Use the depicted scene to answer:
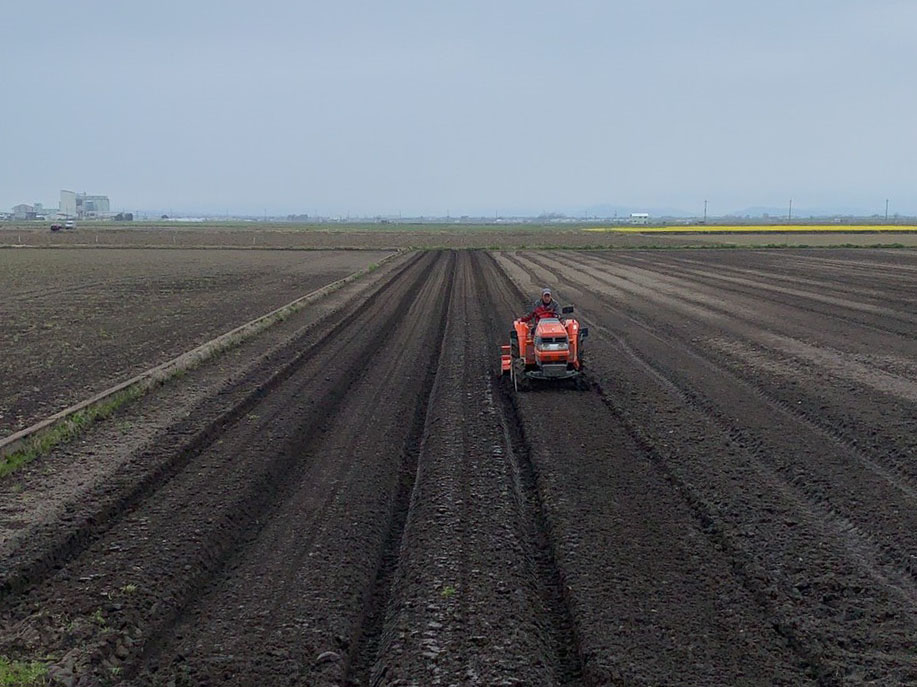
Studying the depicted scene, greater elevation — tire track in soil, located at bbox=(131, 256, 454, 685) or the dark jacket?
the dark jacket

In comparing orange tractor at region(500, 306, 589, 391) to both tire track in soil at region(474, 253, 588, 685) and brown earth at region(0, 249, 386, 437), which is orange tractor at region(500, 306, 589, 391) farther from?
brown earth at region(0, 249, 386, 437)

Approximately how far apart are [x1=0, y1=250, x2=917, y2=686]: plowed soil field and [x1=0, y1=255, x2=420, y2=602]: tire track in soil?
3 cm

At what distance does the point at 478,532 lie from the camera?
24.2ft

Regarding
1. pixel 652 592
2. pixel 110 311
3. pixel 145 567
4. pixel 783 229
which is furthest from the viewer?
pixel 783 229

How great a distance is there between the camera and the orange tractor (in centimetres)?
1307

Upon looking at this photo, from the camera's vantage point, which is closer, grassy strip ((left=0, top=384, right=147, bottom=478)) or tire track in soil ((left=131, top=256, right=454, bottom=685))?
tire track in soil ((left=131, top=256, right=454, bottom=685))

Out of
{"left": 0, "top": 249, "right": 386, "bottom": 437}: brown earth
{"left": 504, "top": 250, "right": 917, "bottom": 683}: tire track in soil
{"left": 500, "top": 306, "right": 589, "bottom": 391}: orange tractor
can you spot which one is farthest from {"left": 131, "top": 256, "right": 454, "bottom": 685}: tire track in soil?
{"left": 0, "top": 249, "right": 386, "bottom": 437}: brown earth

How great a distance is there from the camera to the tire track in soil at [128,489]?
22.1 ft

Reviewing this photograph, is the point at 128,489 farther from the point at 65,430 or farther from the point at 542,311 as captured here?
the point at 542,311

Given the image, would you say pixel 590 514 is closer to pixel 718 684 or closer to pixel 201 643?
pixel 718 684

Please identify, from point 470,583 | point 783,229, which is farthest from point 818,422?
point 783,229

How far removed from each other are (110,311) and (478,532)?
19917 millimetres

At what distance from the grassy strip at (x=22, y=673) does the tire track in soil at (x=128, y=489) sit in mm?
1216

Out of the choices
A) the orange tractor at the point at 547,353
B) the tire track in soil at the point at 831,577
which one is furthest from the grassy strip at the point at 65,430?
the tire track in soil at the point at 831,577
